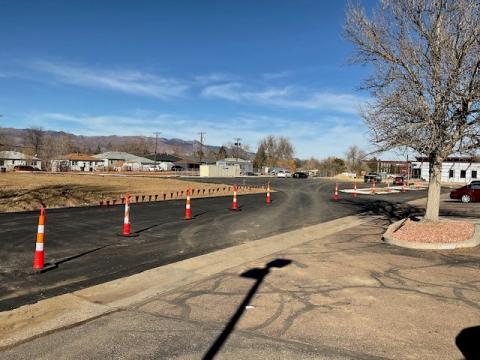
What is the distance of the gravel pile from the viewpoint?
11391 mm

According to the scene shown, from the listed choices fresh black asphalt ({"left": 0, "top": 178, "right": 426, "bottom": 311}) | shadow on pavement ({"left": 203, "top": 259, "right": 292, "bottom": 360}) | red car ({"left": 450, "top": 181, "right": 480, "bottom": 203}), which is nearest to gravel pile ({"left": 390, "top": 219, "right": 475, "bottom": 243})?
fresh black asphalt ({"left": 0, "top": 178, "right": 426, "bottom": 311})

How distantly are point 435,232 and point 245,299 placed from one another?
309 inches

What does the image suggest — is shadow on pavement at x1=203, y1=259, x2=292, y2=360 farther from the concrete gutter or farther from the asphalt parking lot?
the asphalt parking lot

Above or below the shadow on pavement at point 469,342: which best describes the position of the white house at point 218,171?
above

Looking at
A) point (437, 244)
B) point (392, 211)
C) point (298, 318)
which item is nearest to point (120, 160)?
point (392, 211)

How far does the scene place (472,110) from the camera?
1188 centimetres

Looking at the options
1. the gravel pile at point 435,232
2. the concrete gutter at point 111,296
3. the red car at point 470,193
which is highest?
the red car at point 470,193

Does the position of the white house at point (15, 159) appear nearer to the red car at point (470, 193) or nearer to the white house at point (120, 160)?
the white house at point (120, 160)

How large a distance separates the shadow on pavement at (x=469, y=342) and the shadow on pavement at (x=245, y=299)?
2.58 metres

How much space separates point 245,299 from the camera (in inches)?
252

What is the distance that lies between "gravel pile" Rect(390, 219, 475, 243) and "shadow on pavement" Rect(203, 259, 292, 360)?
14.8 feet

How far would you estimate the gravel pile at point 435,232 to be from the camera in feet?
37.4

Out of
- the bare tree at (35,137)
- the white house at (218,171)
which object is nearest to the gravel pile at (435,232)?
the white house at (218,171)

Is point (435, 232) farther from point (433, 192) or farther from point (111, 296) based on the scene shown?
point (111, 296)
